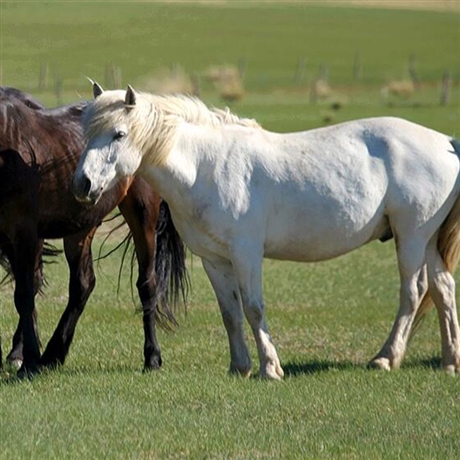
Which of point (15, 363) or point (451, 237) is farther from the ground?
point (451, 237)

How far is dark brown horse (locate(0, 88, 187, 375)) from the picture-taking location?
9305 millimetres

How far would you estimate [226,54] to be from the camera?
223ft

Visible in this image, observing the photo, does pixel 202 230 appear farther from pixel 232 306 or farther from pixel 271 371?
pixel 271 371

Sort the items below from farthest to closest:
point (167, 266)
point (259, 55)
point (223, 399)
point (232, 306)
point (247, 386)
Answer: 1. point (259, 55)
2. point (167, 266)
3. point (232, 306)
4. point (247, 386)
5. point (223, 399)

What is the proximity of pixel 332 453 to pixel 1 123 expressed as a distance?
12.5 feet

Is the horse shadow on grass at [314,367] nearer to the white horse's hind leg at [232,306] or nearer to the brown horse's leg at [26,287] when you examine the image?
the white horse's hind leg at [232,306]

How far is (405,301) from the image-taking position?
32.1 feet

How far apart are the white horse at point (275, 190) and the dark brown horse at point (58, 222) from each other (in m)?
0.75

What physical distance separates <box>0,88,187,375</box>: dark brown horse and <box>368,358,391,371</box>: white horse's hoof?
5.76 feet

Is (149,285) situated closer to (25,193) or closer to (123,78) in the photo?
(25,193)

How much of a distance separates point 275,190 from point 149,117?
107 cm

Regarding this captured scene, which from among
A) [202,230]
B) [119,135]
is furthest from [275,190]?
[119,135]

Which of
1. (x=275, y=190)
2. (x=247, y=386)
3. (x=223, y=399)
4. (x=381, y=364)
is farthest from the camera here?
(x=381, y=364)

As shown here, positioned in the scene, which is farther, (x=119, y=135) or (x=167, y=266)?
(x=167, y=266)
